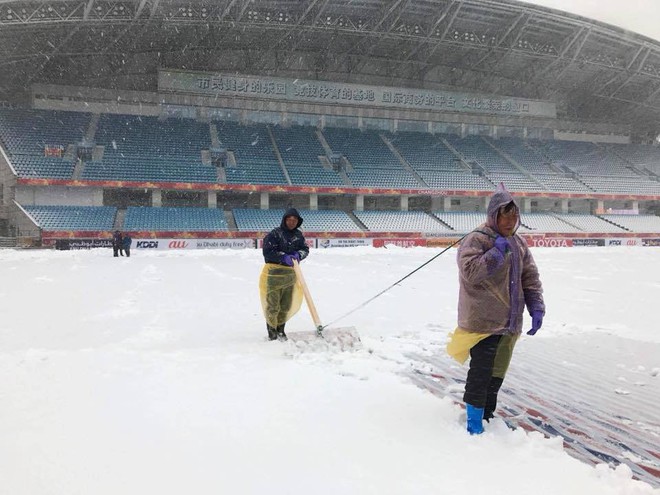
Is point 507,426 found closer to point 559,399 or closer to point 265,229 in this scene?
point 559,399

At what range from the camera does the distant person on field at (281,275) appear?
550cm

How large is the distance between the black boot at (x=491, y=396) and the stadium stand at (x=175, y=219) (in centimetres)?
2422

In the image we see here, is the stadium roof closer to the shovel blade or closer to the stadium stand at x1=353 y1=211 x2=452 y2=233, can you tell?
the stadium stand at x1=353 y1=211 x2=452 y2=233

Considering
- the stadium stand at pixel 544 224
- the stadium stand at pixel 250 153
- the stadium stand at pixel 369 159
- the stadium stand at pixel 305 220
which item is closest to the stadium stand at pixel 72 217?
the stadium stand at pixel 305 220

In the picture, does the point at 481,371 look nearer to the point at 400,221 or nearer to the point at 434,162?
the point at 400,221

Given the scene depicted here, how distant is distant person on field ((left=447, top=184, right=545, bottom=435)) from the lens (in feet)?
9.68

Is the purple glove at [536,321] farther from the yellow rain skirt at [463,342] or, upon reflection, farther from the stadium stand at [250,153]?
the stadium stand at [250,153]

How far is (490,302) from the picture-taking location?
2.99 meters

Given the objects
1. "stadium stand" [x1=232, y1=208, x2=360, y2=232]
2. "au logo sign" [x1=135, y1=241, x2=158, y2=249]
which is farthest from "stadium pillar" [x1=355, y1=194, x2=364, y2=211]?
"au logo sign" [x1=135, y1=241, x2=158, y2=249]

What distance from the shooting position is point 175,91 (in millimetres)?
32094

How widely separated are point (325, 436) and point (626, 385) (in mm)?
3122

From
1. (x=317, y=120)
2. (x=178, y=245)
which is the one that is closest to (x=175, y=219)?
(x=178, y=245)

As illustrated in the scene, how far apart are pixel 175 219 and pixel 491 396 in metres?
Result: 25.7

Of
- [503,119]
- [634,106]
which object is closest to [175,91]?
[503,119]
